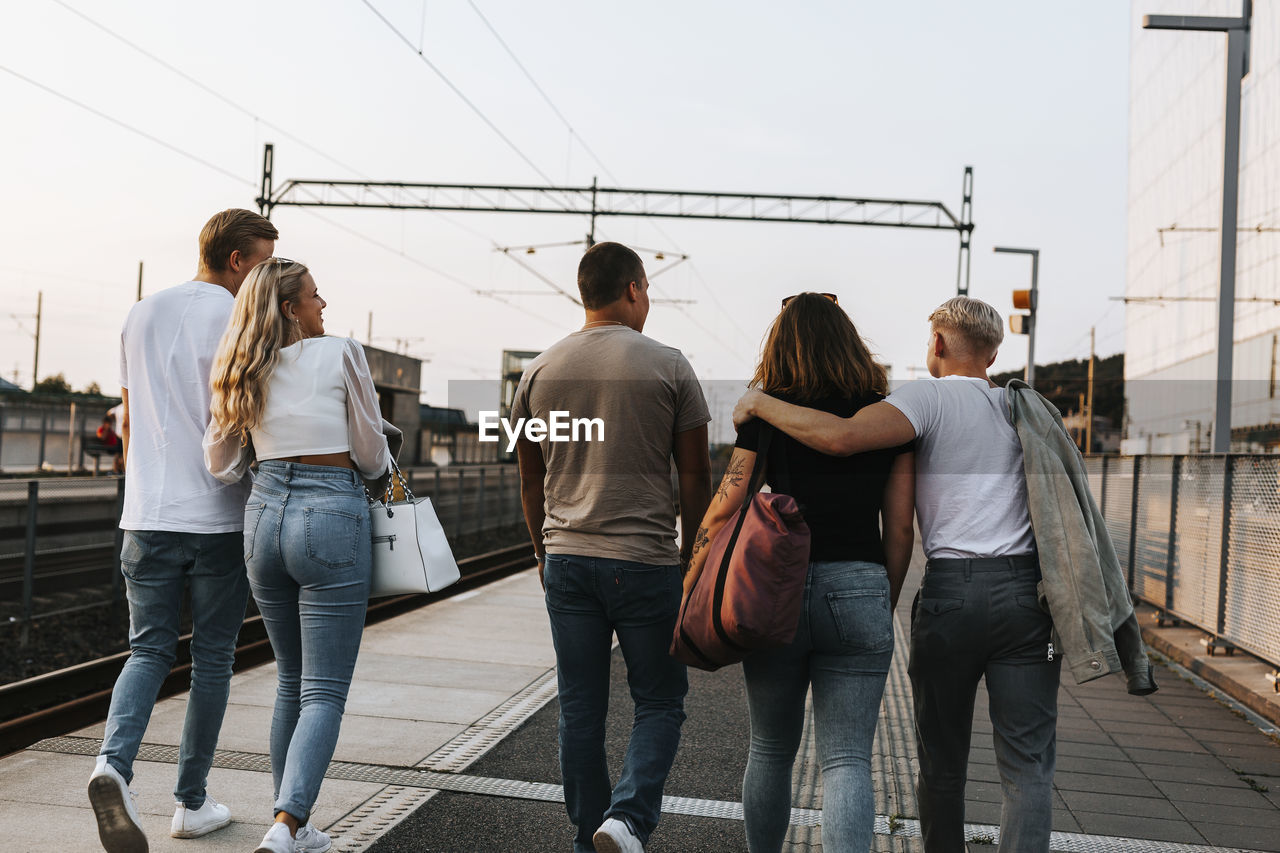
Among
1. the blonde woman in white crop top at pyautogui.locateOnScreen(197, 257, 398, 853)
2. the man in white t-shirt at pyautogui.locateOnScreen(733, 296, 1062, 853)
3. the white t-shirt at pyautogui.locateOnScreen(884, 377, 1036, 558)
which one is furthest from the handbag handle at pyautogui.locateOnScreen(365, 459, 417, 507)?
the white t-shirt at pyautogui.locateOnScreen(884, 377, 1036, 558)

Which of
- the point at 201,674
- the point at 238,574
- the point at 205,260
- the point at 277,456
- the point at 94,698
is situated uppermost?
the point at 205,260

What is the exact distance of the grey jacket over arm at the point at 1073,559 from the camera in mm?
2879

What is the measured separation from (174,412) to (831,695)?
7.00 feet

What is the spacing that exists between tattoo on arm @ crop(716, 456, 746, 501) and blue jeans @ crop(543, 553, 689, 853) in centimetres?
39

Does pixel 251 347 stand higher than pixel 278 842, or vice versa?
pixel 251 347

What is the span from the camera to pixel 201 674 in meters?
3.58

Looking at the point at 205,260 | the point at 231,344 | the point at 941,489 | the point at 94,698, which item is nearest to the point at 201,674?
the point at 231,344

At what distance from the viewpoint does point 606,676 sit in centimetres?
341

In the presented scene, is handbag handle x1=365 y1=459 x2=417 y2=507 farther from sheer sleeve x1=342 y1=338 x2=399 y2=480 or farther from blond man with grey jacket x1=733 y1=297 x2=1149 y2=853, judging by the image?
blond man with grey jacket x1=733 y1=297 x2=1149 y2=853

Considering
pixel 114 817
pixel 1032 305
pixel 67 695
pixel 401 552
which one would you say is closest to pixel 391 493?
pixel 401 552

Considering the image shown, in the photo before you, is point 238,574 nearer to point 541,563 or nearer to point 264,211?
point 541,563

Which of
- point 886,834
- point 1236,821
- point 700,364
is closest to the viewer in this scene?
point 886,834

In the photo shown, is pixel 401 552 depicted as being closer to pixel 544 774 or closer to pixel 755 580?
pixel 755 580

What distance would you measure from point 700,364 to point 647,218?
4049cm
